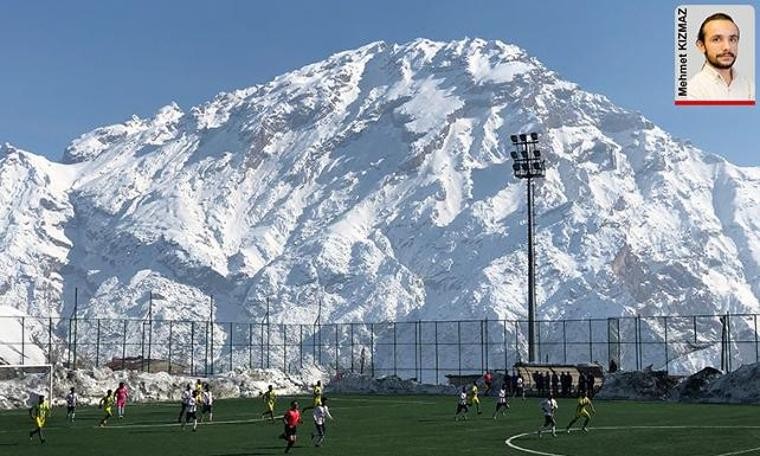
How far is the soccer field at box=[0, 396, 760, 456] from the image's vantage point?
124 ft

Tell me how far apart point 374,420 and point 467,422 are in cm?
565

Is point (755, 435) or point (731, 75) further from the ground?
point (731, 75)

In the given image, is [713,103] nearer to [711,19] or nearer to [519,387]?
[711,19]

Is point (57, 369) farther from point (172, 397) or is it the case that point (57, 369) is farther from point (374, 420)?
point (374, 420)

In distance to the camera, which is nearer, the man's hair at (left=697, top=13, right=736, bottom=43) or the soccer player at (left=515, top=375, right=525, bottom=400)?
the man's hair at (left=697, top=13, right=736, bottom=43)

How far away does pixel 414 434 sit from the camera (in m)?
44.9

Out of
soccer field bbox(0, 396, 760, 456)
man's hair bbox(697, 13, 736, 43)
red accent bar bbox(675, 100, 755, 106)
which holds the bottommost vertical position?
soccer field bbox(0, 396, 760, 456)

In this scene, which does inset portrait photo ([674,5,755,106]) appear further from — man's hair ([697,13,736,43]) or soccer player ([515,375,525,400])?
soccer player ([515,375,525,400])

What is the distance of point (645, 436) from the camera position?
4225 centimetres

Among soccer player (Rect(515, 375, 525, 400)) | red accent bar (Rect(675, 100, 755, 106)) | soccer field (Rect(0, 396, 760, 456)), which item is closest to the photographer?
red accent bar (Rect(675, 100, 755, 106))

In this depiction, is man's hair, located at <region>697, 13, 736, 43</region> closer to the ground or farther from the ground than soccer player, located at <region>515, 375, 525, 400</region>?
farther from the ground

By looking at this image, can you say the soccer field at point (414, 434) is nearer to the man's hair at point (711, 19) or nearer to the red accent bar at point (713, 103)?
the red accent bar at point (713, 103)

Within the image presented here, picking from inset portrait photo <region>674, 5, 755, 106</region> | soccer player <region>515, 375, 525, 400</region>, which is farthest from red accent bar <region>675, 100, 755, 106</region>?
soccer player <region>515, 375, 525, 400</region>

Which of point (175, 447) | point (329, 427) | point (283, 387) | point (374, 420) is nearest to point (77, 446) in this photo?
point (175, 447)
